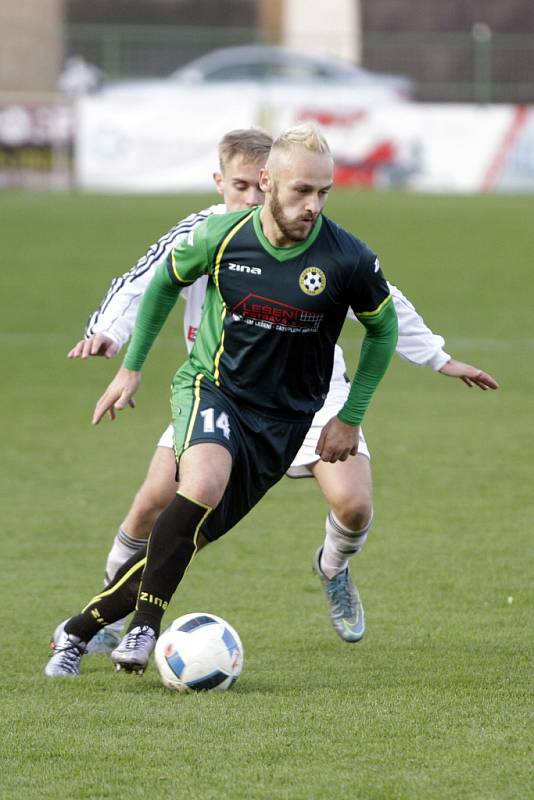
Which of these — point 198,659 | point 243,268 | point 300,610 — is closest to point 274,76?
point 300,610

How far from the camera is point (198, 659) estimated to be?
192 inches

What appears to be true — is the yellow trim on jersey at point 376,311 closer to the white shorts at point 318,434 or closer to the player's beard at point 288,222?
the player's beard at point 288,222

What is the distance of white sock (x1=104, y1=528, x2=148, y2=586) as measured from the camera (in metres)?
5.64

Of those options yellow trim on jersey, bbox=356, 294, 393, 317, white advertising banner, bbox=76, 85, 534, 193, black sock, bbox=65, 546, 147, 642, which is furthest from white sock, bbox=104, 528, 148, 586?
white advertising banner, bbox=76, 85, 534, 193

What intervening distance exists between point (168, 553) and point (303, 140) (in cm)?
138

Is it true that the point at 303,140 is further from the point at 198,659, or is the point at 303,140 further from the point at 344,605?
the point at 344,605

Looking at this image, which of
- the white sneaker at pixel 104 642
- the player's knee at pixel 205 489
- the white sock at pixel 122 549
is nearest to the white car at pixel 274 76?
the white sock at pixel 122 549

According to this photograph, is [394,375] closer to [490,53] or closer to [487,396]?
[487,396]

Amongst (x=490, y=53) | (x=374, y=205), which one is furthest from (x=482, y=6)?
(x=374, y=205)

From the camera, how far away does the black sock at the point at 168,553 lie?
192 inches

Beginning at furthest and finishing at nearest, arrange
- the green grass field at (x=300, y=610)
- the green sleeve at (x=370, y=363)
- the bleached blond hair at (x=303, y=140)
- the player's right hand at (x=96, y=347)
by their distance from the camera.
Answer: the player's right hand at (x=96, y=347) < the green sleeve at (x=370, y=363) < the bleached blond hair at (x=303, y=140) < the green grass field at (x=300, y=610)

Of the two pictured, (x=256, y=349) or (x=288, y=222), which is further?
(x=256, y=349)

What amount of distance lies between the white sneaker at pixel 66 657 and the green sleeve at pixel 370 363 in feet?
3.93

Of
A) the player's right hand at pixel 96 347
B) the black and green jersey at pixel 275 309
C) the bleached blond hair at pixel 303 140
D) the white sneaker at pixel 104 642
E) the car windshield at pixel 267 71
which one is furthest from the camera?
the car windshield at pixel 267 71
